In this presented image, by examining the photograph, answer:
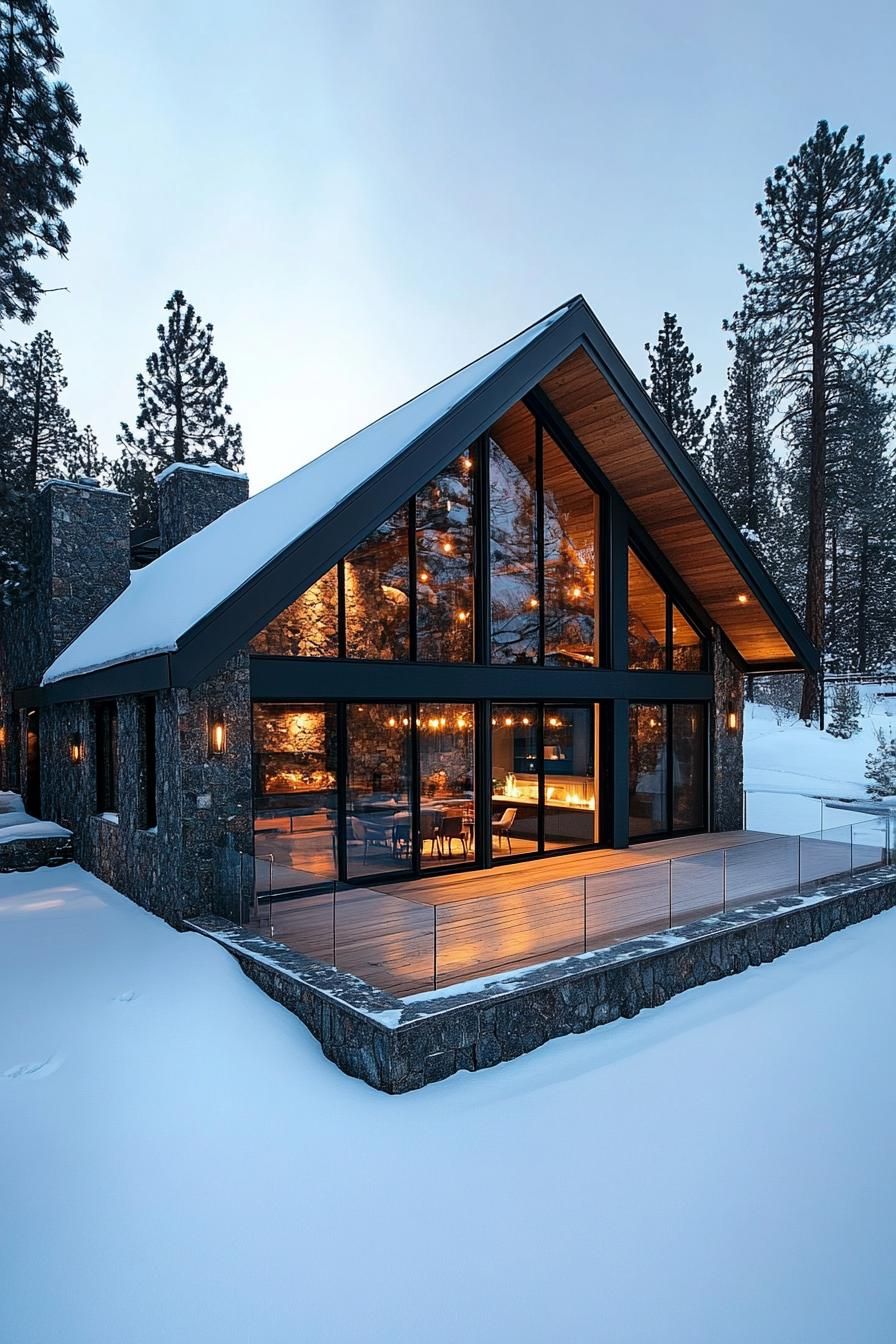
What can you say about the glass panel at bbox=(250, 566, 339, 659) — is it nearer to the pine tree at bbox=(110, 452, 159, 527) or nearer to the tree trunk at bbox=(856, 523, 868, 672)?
the pine tree at bbox=(110, 452, 159, 527)

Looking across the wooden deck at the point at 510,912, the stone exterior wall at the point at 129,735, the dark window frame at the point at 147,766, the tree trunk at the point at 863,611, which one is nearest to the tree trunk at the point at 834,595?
the tree trunk at the point at 863,611

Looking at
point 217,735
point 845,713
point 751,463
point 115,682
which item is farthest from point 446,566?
point 751,463

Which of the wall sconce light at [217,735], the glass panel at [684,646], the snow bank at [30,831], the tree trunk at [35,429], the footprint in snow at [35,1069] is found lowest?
the footprint in snow at [35,1069]

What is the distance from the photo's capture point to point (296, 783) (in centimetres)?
831

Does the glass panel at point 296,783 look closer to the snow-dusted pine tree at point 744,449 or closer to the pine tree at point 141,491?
the pine tree at point 141,491

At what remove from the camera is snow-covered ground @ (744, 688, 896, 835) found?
13.7 m

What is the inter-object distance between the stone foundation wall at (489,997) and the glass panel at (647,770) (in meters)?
4.05

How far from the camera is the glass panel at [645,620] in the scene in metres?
11.6

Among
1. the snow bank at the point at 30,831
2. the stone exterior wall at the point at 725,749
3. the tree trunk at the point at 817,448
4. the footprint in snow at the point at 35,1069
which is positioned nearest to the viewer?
the footprint in snow at the point at 35,1069

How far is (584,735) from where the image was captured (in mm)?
11070

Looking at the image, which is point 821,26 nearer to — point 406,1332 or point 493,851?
point 493,851

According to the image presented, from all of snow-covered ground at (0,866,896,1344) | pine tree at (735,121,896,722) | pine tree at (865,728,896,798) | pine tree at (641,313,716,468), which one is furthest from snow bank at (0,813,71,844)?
pine tree at (641,313,716,468)

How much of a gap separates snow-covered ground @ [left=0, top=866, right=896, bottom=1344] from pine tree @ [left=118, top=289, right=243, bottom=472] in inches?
952

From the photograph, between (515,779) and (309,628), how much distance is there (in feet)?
11.4
